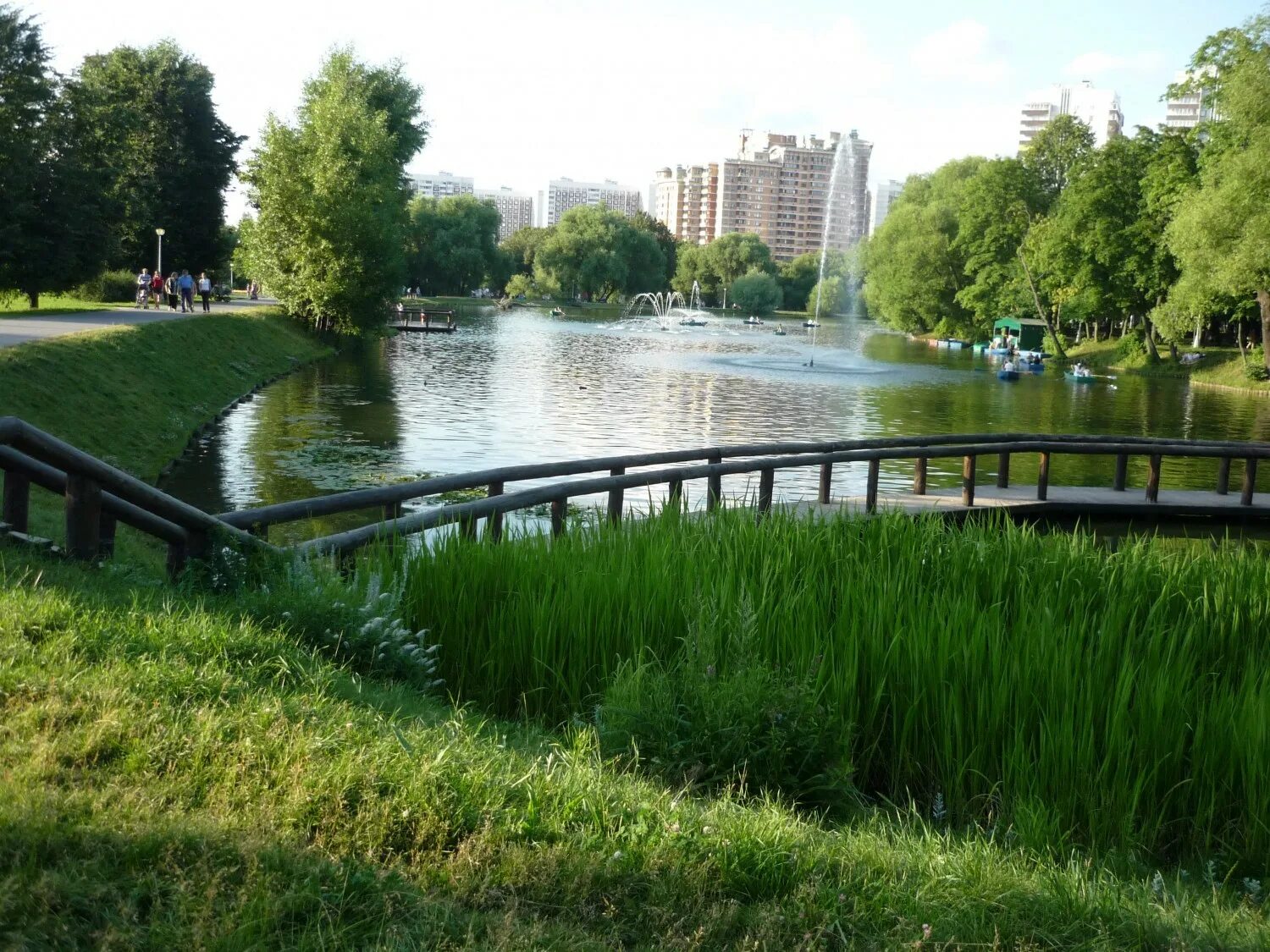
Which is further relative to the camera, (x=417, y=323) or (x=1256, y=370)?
(x=417, y=323)

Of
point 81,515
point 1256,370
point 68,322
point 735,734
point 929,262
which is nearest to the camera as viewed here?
point 735,734

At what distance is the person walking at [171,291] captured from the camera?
5222 centimetres

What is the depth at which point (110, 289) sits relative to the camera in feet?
183

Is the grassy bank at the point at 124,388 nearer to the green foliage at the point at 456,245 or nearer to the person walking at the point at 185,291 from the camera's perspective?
the person walking at the point at 185,291

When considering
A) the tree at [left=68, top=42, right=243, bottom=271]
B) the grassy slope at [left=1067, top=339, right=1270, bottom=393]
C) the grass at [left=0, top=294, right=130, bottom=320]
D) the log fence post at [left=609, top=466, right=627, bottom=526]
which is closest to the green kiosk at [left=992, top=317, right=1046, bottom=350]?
the grassy slope at [left=1067, top=339, right=1270, bottom=393]

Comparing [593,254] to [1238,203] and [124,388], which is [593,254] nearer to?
[1238,203]

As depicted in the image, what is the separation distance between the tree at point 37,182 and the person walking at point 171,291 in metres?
4.75

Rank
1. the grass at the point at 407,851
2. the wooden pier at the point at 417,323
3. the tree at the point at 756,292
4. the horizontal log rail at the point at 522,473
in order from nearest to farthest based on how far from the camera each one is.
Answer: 1. the grass at the point at 407,851
2. the horizontal log rail at the point at 522,473
3. the wooden pier at the point at 417,323
4. the tree at the point at 756,292

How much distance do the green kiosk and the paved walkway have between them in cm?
5298

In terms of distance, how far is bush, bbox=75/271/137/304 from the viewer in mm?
53688

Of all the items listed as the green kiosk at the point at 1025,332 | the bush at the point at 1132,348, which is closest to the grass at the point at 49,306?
the bush at the point at 1132,348

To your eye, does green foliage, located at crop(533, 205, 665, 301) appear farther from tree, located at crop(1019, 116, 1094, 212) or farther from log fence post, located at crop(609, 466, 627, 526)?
log fence post, located at crop(609, 466, 627, 526)

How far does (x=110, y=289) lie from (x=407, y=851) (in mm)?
57185

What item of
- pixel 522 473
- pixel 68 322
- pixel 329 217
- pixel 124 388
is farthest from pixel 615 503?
pixel 329 217
